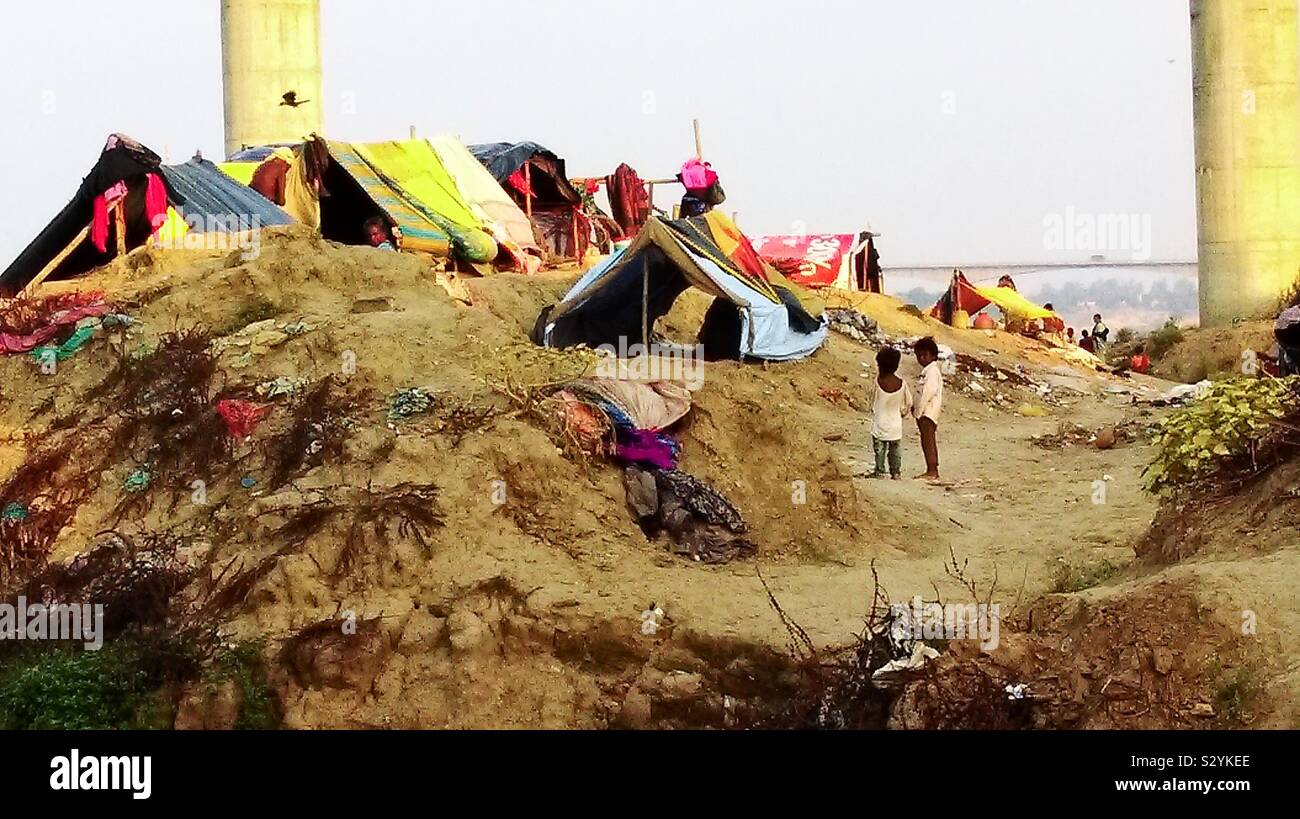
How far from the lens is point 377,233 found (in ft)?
61.3

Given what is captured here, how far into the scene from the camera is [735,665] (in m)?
9.27

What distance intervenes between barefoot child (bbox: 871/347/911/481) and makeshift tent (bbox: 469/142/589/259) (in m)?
8.82

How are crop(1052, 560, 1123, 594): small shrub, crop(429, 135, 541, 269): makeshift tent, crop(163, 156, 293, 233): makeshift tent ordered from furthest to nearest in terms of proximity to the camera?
crop(429, 135, 541, 269): makeshift tent < crop(163, 156, 293, 233): makeshift tent < crop(1052, 560, 1123, 594): small shrub

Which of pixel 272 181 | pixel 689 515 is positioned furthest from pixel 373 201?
pixel 689 515

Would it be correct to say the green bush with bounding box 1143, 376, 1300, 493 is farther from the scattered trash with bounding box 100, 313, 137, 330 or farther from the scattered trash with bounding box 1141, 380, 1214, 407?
the scattered trash with bounding box 1141, 380, 1214, 407

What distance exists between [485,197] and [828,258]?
709 centimetres

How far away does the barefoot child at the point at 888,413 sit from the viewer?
42.6 feet

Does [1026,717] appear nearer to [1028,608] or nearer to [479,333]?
[1028,608]

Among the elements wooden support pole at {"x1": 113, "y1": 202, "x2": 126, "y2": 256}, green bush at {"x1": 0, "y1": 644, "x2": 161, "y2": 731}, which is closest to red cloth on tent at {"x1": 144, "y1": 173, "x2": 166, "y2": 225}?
wooden support pole at {"x1": 113, "y1": 202, "x2": 126, "y2": 256}

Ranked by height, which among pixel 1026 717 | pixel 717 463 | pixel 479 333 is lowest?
pixel 1026 717

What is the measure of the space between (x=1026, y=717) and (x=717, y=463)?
4.22m

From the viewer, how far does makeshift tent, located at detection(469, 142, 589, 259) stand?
72.1ft

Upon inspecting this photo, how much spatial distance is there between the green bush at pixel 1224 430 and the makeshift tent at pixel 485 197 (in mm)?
10900
